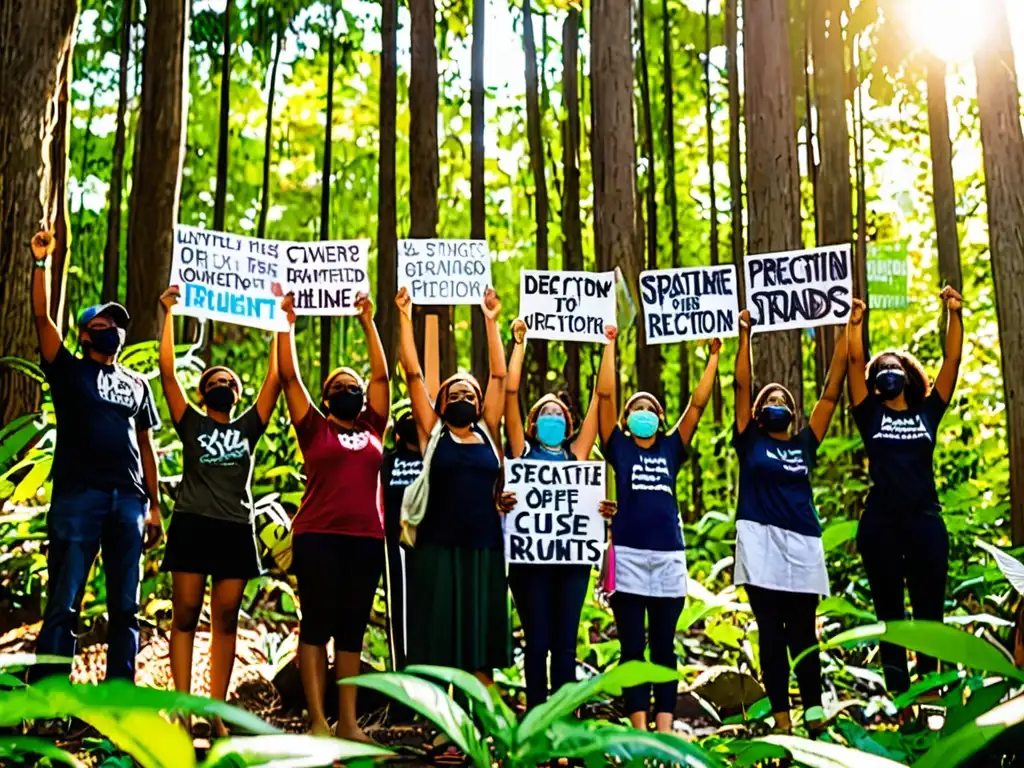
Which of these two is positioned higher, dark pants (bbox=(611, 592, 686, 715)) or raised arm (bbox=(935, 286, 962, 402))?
raised arm (bbox=(935, 286, 962, 402))

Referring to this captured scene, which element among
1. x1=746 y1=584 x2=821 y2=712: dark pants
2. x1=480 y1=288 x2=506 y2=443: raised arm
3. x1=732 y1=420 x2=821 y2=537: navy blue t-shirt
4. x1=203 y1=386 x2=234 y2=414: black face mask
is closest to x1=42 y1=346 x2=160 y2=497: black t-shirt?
x1=203 y1=386 x2=234 y2=414: black face mask

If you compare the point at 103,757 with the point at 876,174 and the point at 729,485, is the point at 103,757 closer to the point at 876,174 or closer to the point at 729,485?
the point at 729,485

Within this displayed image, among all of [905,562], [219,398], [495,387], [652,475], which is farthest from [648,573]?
[219,398]

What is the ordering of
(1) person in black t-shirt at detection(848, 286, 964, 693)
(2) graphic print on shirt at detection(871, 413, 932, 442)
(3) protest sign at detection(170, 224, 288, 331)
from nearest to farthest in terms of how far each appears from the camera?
(1) person in black t-shirt at detection(848, 286, 964, 693) < (2) graphic print on shirt at detection(871, 413, 932, 442) < (3) protest sign at detection(170, 224, 288, 331)

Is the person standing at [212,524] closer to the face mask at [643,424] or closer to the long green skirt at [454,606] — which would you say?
the long green skirt at [454,606]

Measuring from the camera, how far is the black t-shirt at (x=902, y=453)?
6.77m

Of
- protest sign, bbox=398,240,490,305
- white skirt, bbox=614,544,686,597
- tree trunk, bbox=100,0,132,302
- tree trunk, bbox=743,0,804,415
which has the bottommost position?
white skirt, bbox=614,544,686,597

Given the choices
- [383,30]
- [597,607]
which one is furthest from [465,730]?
[383,30]

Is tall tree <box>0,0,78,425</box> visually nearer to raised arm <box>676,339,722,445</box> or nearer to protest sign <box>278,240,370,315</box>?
protest sign <box>278,240,370,315</box>

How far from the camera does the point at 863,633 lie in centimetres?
338

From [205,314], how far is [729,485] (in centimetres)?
1205

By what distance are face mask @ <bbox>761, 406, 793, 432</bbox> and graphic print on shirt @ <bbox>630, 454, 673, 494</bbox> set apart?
26.0 inches

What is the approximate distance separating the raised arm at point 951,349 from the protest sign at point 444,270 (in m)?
2.95

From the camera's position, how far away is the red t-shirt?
251 inches
